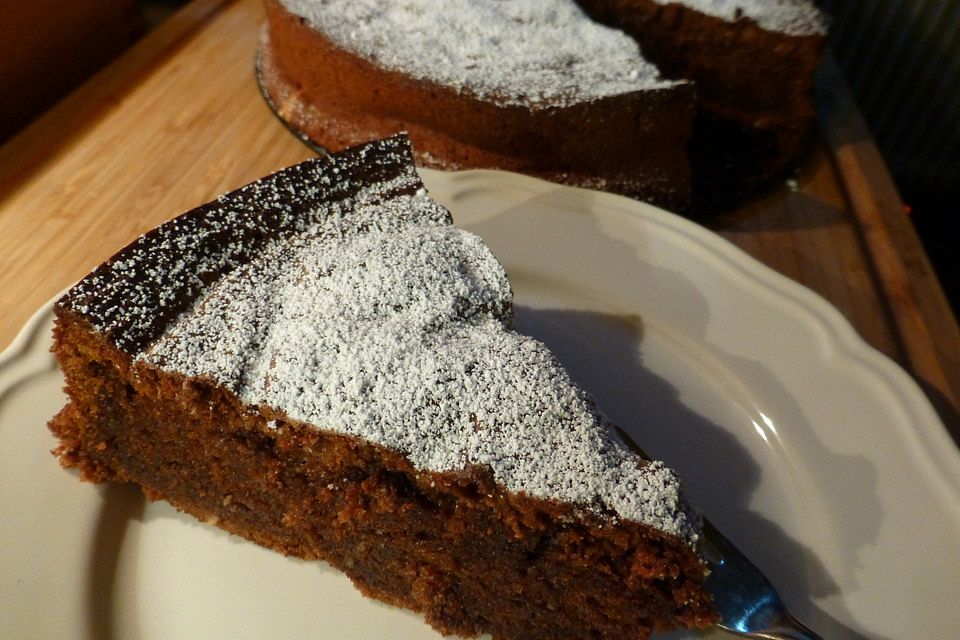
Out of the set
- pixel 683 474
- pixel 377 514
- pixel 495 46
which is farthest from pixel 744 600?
pixel 495 46

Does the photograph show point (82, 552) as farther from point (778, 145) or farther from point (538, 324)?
point (778, 145)

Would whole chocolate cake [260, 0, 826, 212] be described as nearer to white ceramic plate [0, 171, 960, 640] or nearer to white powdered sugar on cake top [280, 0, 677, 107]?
white powdered sugar on cake top [280, 0, 677, 107]

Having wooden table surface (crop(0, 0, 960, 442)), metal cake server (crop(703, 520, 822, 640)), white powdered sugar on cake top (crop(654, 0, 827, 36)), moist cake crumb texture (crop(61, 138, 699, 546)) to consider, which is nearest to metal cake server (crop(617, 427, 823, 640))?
metal cake server (crop(703, 520, 822, 640))

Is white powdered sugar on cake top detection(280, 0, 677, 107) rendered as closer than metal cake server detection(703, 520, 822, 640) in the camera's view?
No

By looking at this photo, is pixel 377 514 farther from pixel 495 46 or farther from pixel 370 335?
pixel 495 46

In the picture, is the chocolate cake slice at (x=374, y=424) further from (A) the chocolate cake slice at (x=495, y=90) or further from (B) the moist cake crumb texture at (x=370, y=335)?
(A) the chocolate cake slice at (x=495, y=90)

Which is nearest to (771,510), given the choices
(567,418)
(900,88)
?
(567,418)
